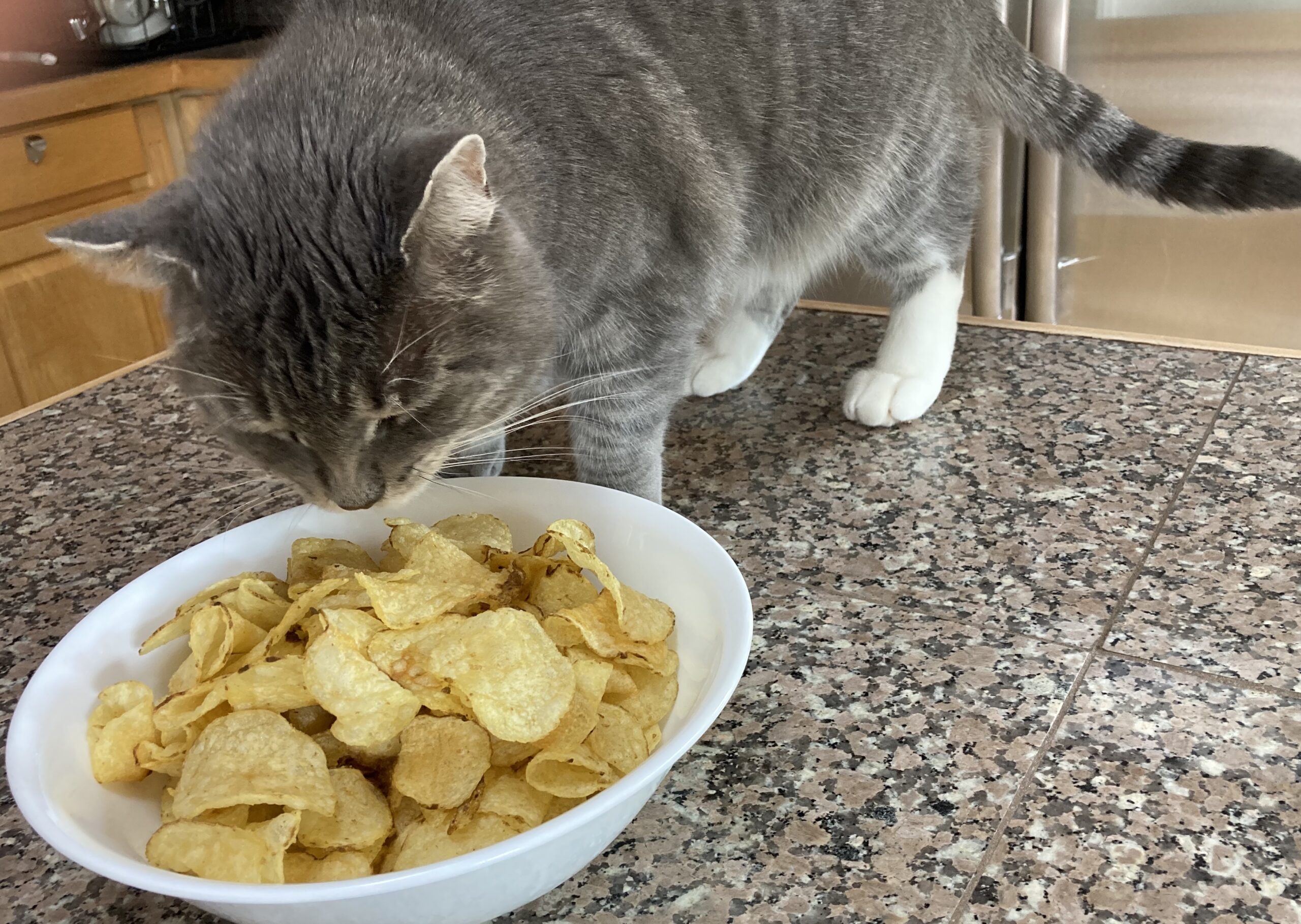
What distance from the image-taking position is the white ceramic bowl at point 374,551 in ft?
1.84

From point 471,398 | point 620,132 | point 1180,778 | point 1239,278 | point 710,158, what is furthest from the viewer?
point 1239,278

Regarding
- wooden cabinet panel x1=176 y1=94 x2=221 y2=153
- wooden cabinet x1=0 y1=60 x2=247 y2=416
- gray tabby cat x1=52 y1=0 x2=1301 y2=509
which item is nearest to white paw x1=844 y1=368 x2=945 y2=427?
gray tabby cat x1=52 y1=0 x2=1301 y2=509

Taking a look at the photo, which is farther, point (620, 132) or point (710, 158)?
point (710, 158)

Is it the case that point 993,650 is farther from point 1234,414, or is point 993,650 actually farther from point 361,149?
point 361,149

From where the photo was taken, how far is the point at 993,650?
0.86 meters

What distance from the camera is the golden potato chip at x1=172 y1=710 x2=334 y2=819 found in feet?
1.98

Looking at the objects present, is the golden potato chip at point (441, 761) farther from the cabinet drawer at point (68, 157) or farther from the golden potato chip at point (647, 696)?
the cabinet drawer at point (68, 157)

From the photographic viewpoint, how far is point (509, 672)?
2.17ft

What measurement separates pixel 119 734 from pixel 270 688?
98 millimetres

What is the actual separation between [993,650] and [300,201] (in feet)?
2.23

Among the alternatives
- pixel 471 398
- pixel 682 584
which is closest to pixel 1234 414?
pixel 682 584

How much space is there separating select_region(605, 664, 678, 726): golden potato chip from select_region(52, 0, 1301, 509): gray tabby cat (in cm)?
31

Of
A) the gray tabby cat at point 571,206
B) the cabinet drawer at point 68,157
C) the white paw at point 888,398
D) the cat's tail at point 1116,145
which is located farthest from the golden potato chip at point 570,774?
the cabinet drawer at point 68,157

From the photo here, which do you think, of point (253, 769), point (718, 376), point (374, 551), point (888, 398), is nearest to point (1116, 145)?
point (888, 398)
